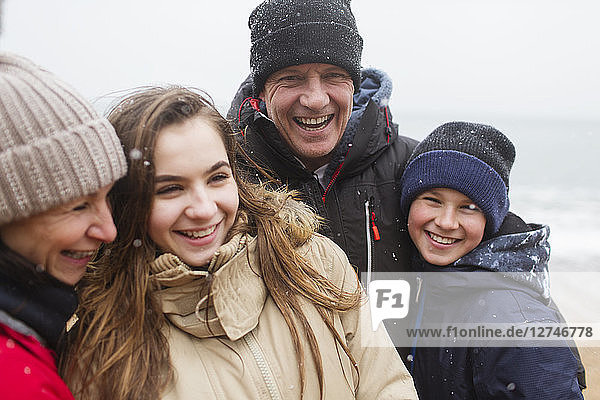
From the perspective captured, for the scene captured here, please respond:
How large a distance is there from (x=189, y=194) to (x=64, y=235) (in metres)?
0.43

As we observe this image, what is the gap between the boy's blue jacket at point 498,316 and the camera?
1980 mm

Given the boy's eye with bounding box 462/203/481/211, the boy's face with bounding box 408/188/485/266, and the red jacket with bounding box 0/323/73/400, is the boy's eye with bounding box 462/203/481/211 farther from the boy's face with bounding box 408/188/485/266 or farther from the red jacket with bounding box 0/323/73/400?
the red jacket with bounding box 0/323/73/400

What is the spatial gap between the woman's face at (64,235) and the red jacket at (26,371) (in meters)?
0.20

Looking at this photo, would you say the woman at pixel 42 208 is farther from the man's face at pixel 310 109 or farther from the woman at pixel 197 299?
the man's face at pixel 310 109

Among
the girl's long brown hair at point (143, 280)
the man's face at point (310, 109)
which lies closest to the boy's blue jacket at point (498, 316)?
the girl's long brown hair at point (143, 280)

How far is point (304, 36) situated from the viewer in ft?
8.14

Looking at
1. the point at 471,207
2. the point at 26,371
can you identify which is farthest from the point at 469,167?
the point at 26,371

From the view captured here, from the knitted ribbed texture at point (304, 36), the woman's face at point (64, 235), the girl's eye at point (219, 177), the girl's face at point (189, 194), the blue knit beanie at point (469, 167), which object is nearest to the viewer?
the woman's face at point (64, 235)

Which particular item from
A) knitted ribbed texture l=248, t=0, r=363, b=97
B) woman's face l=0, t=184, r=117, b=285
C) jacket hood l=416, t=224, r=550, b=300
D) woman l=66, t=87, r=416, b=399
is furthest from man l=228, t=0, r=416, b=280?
woman's face l=0, t=184, r=117, b=285

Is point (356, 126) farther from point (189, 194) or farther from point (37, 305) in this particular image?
point (37, 305)

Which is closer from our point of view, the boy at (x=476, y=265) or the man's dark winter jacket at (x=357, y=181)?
the boy at (x=476, y=265)

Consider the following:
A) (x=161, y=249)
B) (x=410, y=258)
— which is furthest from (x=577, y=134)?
(x=161, y=249)

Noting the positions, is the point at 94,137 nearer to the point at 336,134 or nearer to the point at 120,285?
the point at 120,285

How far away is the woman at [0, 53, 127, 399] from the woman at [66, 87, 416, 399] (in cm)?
20
